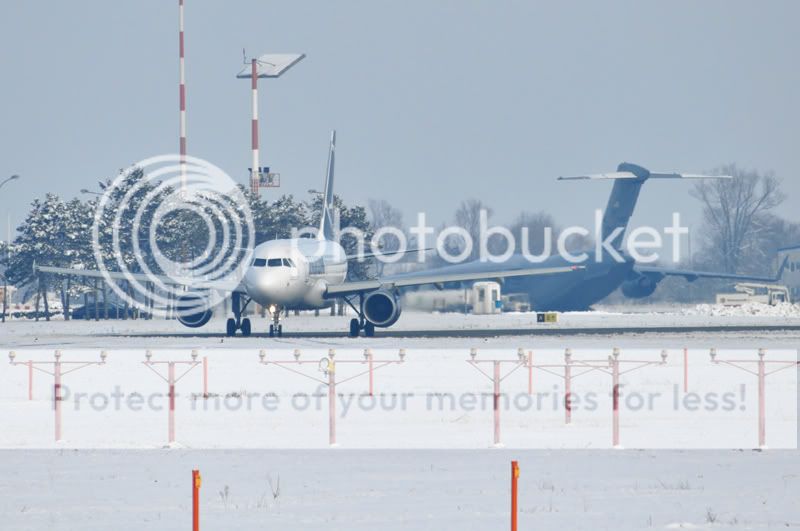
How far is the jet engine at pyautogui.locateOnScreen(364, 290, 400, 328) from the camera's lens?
56.0m

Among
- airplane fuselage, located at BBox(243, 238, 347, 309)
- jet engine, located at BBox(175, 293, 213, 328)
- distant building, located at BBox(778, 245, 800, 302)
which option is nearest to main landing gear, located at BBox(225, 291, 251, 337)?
jet engine, located at BBox(175, 293, 213, 328)

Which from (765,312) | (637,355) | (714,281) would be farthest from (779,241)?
(637,355)

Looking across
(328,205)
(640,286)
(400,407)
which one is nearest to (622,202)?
(640,286)

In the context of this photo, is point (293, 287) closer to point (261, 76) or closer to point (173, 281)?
point (173, 281)

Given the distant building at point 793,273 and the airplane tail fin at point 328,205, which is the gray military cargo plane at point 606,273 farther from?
the distant building at point 793,273

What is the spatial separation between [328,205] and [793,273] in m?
84.2

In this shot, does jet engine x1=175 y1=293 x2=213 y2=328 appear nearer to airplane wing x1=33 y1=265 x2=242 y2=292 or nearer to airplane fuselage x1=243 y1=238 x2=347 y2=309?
airplane wing x1=33 y1=265 x2=242 y2=292

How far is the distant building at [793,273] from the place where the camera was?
141 metres

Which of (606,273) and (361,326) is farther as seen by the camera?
(606,273)

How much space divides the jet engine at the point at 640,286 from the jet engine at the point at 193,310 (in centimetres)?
4582

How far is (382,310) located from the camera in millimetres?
56250

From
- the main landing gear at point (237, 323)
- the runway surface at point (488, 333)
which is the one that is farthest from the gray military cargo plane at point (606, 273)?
the main landing gear at point (237, 323)
